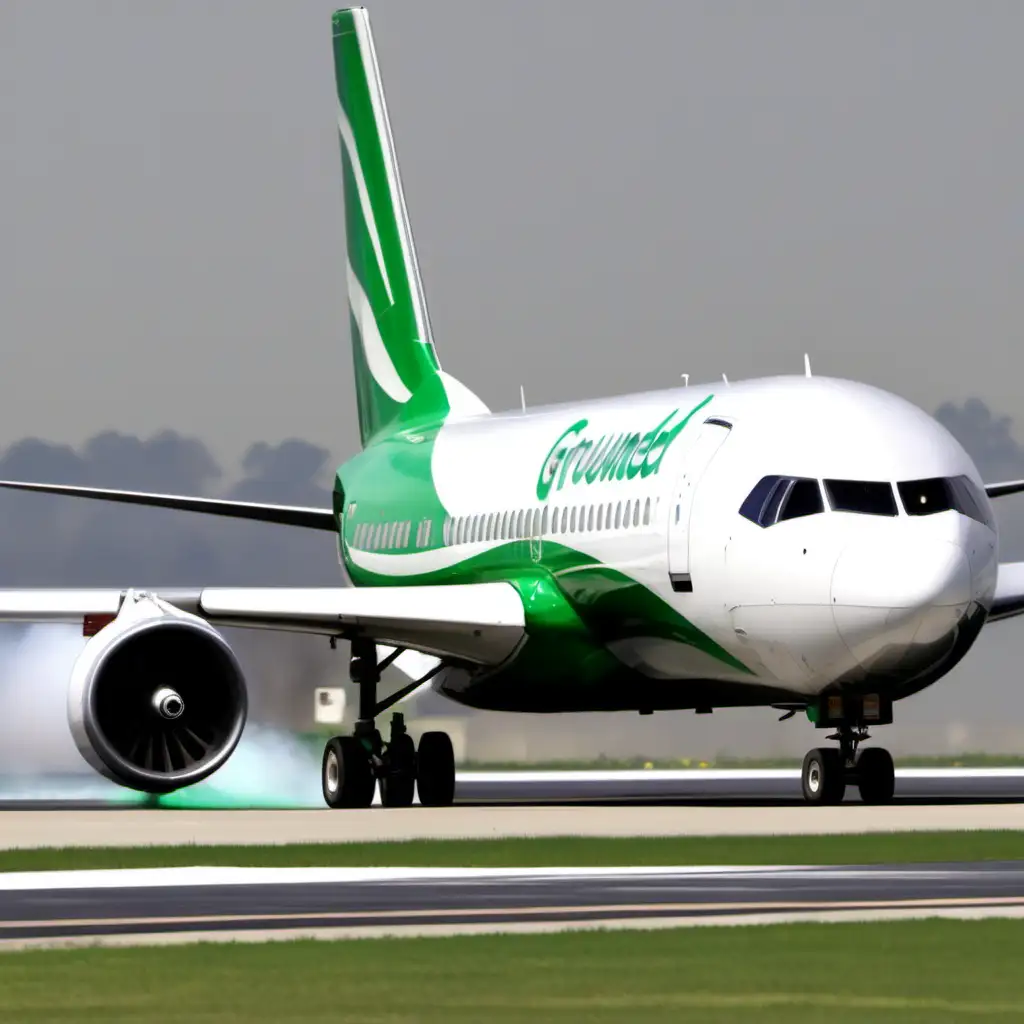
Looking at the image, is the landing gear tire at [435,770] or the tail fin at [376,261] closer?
the landing gear tire at [435,770]

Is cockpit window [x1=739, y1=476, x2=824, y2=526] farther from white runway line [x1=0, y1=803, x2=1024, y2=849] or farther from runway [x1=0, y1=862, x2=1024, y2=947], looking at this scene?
runway [x1=0, y1=862, x2=1024, y2=947]

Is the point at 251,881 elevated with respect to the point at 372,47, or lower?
lower

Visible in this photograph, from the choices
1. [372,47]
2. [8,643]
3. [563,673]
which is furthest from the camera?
[372,47]

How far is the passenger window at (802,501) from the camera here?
98.7ft

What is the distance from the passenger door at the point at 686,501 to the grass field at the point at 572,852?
7117 millimetres

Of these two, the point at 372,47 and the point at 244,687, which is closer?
the point at 244,687

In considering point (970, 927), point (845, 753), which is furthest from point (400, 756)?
point (970, 927)

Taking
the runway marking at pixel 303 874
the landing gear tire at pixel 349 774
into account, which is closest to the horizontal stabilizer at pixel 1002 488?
the landing gear tire at pixel 349 774

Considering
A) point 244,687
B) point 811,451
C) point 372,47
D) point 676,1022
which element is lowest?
point 676,1022

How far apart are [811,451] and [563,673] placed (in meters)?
5.48

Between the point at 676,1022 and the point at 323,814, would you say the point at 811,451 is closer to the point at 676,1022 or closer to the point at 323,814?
the point at 323,814

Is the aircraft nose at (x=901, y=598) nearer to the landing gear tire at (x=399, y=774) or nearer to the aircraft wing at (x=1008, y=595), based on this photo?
the aircraft wing at (x=1008, y=595)

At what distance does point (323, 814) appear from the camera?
105ft

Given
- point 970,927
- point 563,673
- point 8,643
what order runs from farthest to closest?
point 8,643
point 563,673
point 970,927
